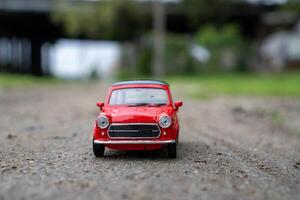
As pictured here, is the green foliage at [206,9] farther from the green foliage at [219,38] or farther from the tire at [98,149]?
the tire at [98,149]

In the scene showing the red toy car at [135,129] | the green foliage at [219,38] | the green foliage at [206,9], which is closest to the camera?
the red toy car at [135,129]

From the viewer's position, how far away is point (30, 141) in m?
14.9

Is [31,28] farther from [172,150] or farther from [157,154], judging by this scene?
[172,150]

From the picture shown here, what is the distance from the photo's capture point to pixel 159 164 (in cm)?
1062

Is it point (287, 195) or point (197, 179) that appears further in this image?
point (197, 179)

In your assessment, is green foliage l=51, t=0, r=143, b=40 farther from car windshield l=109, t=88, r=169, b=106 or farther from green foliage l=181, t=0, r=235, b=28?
car windshield l=109, t=88, r=169, b=106

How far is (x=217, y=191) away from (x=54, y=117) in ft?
48.2

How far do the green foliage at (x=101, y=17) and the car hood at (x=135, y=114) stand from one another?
50.9 metres

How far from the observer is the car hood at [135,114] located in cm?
1098

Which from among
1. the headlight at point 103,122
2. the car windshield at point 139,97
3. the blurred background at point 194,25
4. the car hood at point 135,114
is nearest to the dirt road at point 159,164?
the headlight at point 103,122

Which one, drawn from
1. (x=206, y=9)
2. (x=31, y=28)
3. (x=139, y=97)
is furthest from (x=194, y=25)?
(x=139, y=97)

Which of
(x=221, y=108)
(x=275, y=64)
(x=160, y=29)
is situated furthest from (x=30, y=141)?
(x=275, y=64)

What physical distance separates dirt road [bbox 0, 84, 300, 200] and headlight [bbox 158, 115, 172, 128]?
29.8 inches

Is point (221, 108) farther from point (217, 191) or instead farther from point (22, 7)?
point (22, 7)
